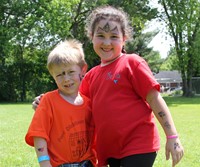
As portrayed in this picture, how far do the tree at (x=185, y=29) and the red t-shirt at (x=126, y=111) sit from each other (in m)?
33.6

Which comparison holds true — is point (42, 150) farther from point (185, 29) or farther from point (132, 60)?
point (185, 29)

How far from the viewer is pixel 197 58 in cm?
3784

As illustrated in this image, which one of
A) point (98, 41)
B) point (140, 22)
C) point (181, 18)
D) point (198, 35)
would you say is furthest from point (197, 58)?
point (98, 41)

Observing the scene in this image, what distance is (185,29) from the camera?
36562 millimetres

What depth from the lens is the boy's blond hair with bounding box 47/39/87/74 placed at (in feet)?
9.02

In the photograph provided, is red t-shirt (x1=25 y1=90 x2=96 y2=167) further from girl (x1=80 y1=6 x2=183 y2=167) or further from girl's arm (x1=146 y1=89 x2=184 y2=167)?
girl's arm (x1=146 y1=89 x2=184 y2=167)

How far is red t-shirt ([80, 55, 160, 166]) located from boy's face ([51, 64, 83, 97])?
0.22 meters

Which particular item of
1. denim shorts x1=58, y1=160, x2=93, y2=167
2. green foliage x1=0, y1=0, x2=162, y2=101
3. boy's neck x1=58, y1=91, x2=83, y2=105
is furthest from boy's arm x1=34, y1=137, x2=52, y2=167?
green foliage x1=0, y1=0, x2=162, y2=101

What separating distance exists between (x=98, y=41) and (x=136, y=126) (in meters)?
0.75

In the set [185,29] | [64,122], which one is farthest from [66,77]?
[185,29]

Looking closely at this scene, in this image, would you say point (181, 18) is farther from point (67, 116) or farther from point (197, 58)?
point (67, 116)

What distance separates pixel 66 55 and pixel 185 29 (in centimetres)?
3535

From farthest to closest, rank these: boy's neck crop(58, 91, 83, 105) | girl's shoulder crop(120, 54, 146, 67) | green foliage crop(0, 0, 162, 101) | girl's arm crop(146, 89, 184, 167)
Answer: green foliage crop(0, 0, 162, 101), boy's neck crop(58, 91, 83, 105), girl's shoulder crop(120, 54, 146, 67), girl's arm crop(146, 89, 184, 167)

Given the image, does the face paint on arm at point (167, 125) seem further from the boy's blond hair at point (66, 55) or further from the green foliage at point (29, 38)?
the green foliage at point (29, 38)
